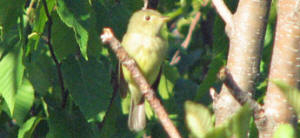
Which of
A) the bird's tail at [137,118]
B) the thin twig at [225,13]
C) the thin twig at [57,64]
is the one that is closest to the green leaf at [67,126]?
the thin twig at [57,64]

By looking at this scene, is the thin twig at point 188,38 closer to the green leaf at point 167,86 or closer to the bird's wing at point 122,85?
the green leaf at point 167,86

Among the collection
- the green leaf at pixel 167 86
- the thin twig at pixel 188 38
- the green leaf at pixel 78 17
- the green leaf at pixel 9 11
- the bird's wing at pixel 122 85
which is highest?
the green leaf at pixel 9 11

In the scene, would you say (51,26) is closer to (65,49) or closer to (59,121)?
(65,49)

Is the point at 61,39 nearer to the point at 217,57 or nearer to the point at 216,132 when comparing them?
the point at 217,57

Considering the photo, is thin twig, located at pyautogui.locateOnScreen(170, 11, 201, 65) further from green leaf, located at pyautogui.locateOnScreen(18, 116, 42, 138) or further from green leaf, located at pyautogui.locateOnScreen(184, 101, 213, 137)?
green leaf, located at pyautogui.locateOnScreen(184, 101, 213, 137)

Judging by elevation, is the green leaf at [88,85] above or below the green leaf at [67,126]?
above

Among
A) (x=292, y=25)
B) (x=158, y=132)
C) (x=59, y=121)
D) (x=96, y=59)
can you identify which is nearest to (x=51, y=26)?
(x=96, y=59)
